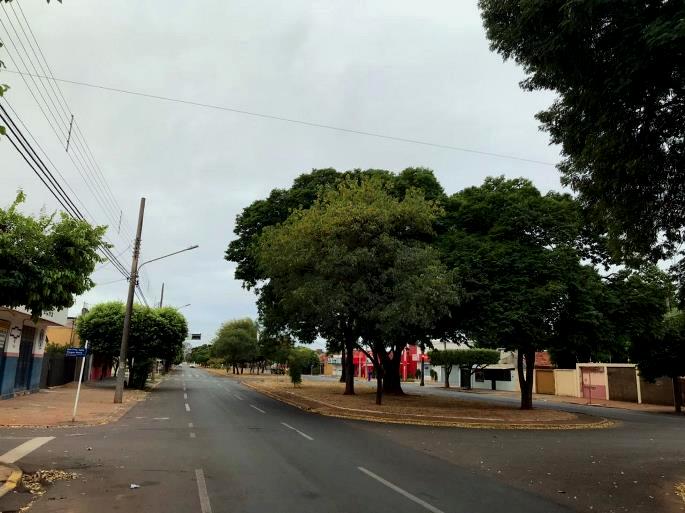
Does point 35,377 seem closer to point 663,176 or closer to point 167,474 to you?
point 167,474

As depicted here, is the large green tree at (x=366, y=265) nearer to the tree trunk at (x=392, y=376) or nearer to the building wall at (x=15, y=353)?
→ the building wall at (x=15, y=353)

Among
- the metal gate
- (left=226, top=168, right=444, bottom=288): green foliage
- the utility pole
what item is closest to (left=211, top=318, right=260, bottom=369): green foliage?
(left=226, top=168, right=444, bottom=288): green foliage

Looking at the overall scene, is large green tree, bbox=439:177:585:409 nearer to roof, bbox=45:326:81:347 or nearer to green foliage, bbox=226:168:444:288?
green foliage, bbox=226:168:444:288

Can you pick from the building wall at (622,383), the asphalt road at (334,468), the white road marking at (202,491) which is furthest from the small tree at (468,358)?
the white road marking at (202,491)

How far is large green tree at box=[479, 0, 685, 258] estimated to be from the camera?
6.68 metres

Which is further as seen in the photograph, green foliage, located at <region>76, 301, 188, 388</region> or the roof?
the roof

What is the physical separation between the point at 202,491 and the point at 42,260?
505cm

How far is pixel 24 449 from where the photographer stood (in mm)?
11531

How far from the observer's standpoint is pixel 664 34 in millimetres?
5797

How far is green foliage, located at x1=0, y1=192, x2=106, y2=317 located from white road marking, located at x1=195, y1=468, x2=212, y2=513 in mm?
3920

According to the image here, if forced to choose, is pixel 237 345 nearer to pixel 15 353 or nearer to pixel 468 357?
pixel 468 357

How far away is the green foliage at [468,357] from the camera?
56750mm

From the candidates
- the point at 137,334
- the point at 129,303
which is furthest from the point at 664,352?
the point at 137,334

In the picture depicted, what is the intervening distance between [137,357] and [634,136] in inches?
1363
